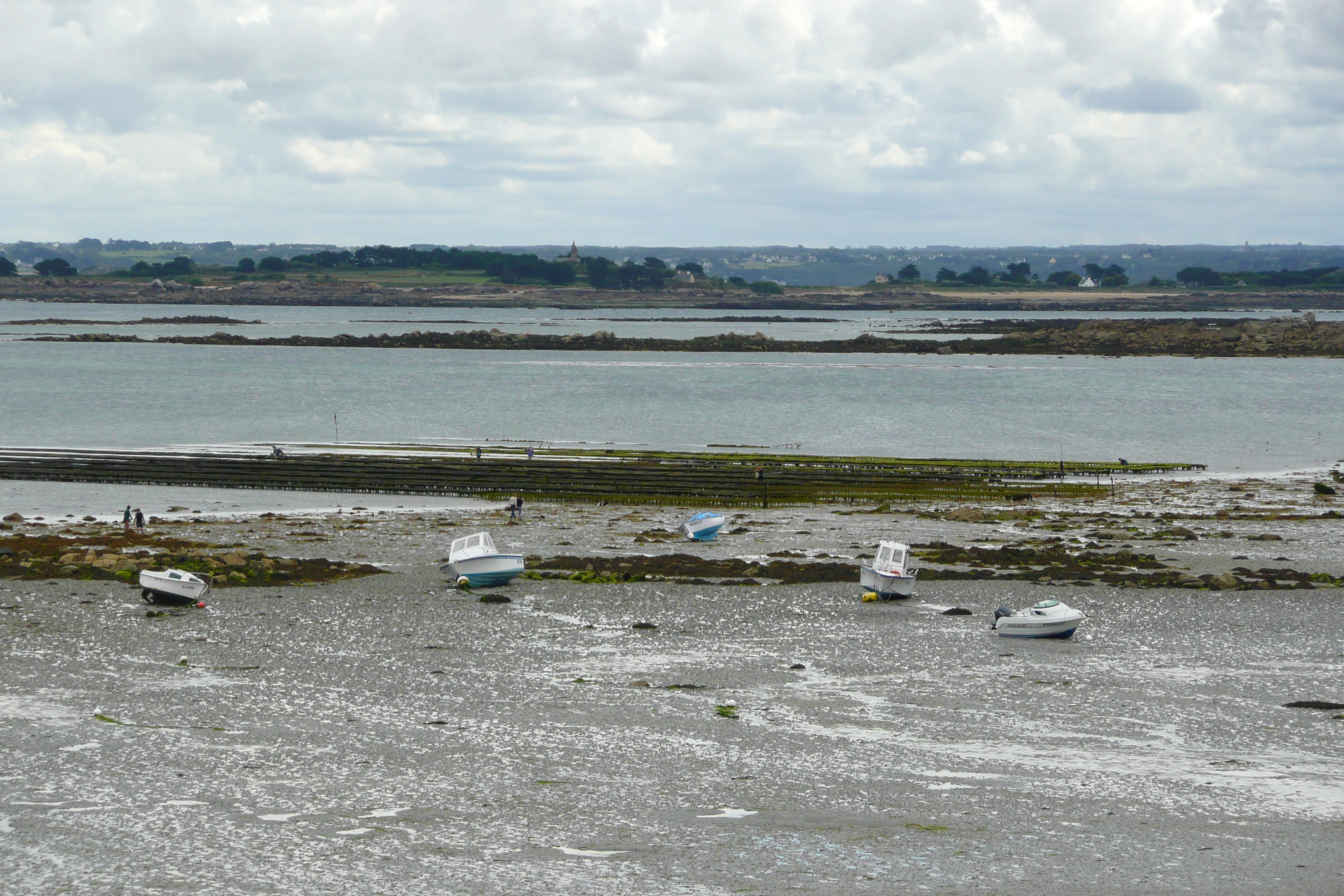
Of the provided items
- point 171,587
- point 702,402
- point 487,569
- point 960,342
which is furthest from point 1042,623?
point 960,342

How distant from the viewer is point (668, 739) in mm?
20078

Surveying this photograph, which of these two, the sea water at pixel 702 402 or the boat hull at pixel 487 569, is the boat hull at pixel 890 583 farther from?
the sea water at pixel 702 402

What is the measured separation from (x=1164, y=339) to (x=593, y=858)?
13776 centimetres

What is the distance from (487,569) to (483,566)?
13 centimetres

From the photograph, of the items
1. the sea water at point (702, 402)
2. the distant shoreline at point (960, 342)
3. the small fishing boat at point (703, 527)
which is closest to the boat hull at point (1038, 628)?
the small fishing boat at point (703, 527)

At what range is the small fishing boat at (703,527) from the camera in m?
37.1

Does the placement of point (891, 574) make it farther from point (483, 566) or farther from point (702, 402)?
point (702, 402)

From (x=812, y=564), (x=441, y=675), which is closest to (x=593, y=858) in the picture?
(x=441, y=675)

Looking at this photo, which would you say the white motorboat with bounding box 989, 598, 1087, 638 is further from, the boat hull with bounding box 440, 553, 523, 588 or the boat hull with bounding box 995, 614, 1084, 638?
the boat hull with bounding box 440, 553, 523, 588

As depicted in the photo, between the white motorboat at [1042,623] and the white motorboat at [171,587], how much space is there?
17.4 metres

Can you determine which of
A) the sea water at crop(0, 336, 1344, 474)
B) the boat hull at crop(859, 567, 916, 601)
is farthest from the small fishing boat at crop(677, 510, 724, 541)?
the sea water at crop(0, 336, 1344, 474)

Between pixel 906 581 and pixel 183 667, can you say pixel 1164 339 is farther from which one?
pixel 183 667

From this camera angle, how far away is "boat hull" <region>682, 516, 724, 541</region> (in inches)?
1462

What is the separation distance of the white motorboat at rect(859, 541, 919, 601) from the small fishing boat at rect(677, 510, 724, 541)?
791cm
